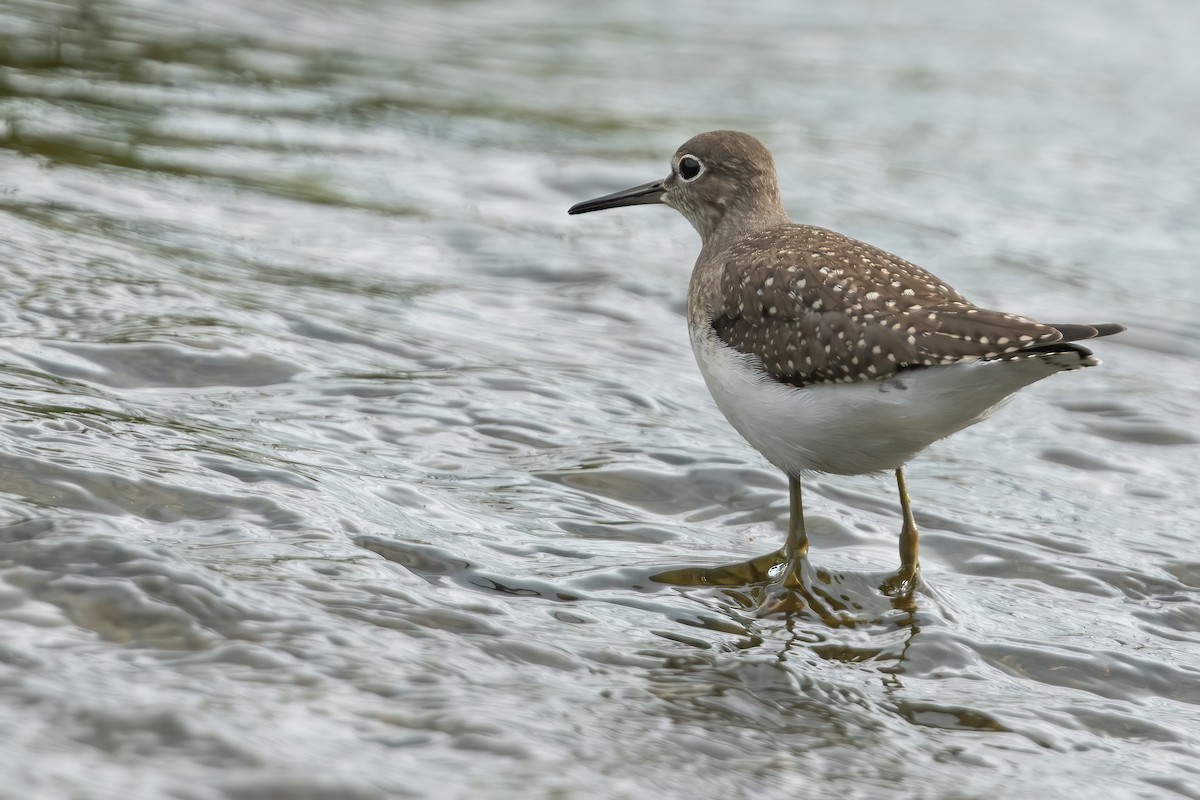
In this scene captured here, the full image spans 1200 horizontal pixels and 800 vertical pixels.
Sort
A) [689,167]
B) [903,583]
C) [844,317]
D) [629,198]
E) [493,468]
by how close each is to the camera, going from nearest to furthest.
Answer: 1. [844,317]
2. [903,583]
3. [493,468]
4. [689,167]
5. [629,198]

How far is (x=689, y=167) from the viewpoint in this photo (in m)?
8.72

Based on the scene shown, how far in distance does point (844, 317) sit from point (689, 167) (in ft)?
8.37

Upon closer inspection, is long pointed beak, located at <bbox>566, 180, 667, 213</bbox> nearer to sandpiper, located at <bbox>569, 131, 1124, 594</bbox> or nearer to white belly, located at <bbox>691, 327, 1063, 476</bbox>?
sandpiper, located at <bbox>569, 131, 1124, 594</bbox>

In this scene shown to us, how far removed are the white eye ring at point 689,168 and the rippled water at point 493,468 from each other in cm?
137

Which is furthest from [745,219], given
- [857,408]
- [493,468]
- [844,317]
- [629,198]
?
[857,408]

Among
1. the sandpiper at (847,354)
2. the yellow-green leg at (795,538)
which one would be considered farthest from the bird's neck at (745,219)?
the yellow-green leg at (795,538)

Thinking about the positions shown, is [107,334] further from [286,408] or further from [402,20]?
[402,20]

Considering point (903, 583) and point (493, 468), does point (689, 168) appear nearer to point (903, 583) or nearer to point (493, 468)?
point (493, 468)

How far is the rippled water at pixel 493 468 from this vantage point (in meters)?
4.97

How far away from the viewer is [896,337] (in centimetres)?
620

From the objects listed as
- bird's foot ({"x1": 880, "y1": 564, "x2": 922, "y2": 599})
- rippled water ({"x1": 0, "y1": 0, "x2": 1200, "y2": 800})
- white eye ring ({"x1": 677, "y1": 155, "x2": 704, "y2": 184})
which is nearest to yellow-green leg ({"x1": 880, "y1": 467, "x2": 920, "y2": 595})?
bird's foot ({"x1": 880, "y1": 564, "x2": 922, "y2": 599})

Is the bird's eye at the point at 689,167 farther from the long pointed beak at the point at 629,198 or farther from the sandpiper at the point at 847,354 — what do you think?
the sandpiper at the point at 847,354

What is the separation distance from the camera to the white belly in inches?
241

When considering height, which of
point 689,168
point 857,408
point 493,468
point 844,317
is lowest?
point 493,468
